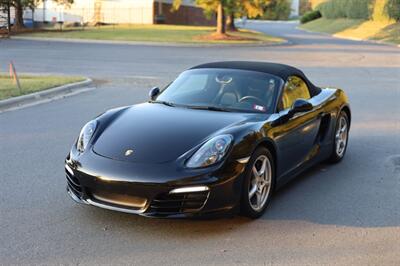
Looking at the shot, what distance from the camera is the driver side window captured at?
5.91m

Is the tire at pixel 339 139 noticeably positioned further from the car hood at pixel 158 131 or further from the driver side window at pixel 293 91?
the car hood at pixel 158 131

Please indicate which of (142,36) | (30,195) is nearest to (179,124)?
(30,195)

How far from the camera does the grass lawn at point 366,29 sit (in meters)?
40.8

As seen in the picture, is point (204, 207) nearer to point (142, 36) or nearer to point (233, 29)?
point (142, 36)

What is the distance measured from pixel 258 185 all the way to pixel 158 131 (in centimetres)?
103

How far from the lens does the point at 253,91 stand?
231 inches

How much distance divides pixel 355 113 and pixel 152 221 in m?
6.88

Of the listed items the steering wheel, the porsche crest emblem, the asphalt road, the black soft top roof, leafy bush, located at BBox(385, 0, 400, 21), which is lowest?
the asphalt road

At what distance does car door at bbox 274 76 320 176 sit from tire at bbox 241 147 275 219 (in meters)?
0.24

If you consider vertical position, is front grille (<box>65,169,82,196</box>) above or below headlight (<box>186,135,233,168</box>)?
below

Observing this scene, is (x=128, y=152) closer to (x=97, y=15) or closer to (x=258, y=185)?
(x=258, y=185)

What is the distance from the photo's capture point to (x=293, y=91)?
6.18 meters

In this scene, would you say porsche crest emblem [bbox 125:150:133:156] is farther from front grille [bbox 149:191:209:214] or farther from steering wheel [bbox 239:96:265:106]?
steering wheel [bbox 239:96:265:106]

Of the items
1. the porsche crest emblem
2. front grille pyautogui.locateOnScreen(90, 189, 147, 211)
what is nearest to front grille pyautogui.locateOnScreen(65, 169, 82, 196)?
front grille pyautogui.locateOnScreen(90, 189, 147, 211)
